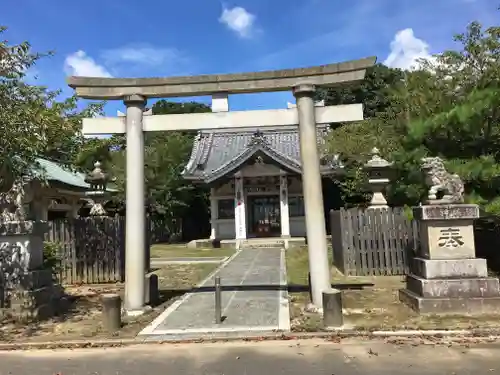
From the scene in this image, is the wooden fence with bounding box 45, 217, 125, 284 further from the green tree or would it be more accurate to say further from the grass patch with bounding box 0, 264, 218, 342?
the green tree

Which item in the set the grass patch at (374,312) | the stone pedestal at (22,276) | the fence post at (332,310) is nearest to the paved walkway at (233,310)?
the grass patch at (374,312)

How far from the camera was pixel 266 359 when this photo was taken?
5922 millimetres

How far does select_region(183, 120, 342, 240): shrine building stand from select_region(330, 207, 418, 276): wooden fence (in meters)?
11.8

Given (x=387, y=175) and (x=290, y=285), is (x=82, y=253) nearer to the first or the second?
(x=290, y=285)

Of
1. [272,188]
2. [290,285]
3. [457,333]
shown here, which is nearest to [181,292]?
[290,285]

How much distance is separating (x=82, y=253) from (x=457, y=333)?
10795 mm

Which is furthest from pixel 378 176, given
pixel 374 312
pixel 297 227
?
pixel 297 227

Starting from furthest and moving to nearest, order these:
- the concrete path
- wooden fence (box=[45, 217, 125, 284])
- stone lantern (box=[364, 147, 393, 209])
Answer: the concrete path, stone lantern (box=[364, 147, 393, 209]), wooden fence (box=[45, 217, 125, 284])

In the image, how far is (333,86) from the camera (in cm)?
920

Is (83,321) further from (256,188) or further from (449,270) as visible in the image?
(256,188)

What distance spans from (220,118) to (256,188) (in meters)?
18.9

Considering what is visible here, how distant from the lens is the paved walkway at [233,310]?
7.40m

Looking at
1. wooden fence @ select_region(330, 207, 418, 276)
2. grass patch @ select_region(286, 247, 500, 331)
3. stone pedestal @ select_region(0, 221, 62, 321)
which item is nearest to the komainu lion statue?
grass patch @ select_region(286, 247, 500, 331)

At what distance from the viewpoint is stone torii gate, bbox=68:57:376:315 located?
8.85 metres
